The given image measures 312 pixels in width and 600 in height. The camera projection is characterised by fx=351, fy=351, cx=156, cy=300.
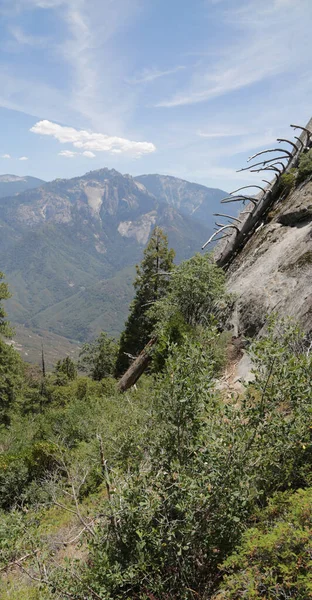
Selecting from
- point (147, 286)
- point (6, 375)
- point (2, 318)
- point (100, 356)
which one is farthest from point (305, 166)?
point (100, 356)

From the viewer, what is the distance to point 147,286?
112 feet

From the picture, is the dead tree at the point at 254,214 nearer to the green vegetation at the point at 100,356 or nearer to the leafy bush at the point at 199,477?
the leafy bush at the point at 199,477

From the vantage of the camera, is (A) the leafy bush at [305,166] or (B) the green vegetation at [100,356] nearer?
(A) the leafy bush at [305,166]

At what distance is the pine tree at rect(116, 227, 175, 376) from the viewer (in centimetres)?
3306

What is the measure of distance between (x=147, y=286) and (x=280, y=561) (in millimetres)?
30571

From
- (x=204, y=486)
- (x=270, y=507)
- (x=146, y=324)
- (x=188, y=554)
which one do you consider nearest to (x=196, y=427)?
(x=204, y=486)

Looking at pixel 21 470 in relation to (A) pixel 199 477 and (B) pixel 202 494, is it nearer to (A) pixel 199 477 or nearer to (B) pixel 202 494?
(A) pixel 199 477

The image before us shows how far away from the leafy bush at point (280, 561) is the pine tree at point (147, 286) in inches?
1094

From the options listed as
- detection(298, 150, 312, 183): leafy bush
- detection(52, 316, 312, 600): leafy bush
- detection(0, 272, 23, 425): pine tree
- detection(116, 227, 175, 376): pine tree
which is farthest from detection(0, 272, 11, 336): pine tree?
detection(52, 316, 312, 600): leafy bush

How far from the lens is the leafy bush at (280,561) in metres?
3.63

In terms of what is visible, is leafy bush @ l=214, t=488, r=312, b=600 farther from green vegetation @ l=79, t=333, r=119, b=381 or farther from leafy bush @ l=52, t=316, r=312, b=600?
green vegetation @ l=79, t=333, r=119, b=381

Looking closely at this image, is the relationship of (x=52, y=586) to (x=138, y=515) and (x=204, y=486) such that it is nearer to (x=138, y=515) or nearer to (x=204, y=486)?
(x=138, y=515)

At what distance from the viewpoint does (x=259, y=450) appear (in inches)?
195

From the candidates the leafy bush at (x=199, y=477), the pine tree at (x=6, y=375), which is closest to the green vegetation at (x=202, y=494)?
the leafy bush at (x=199, y=477)
